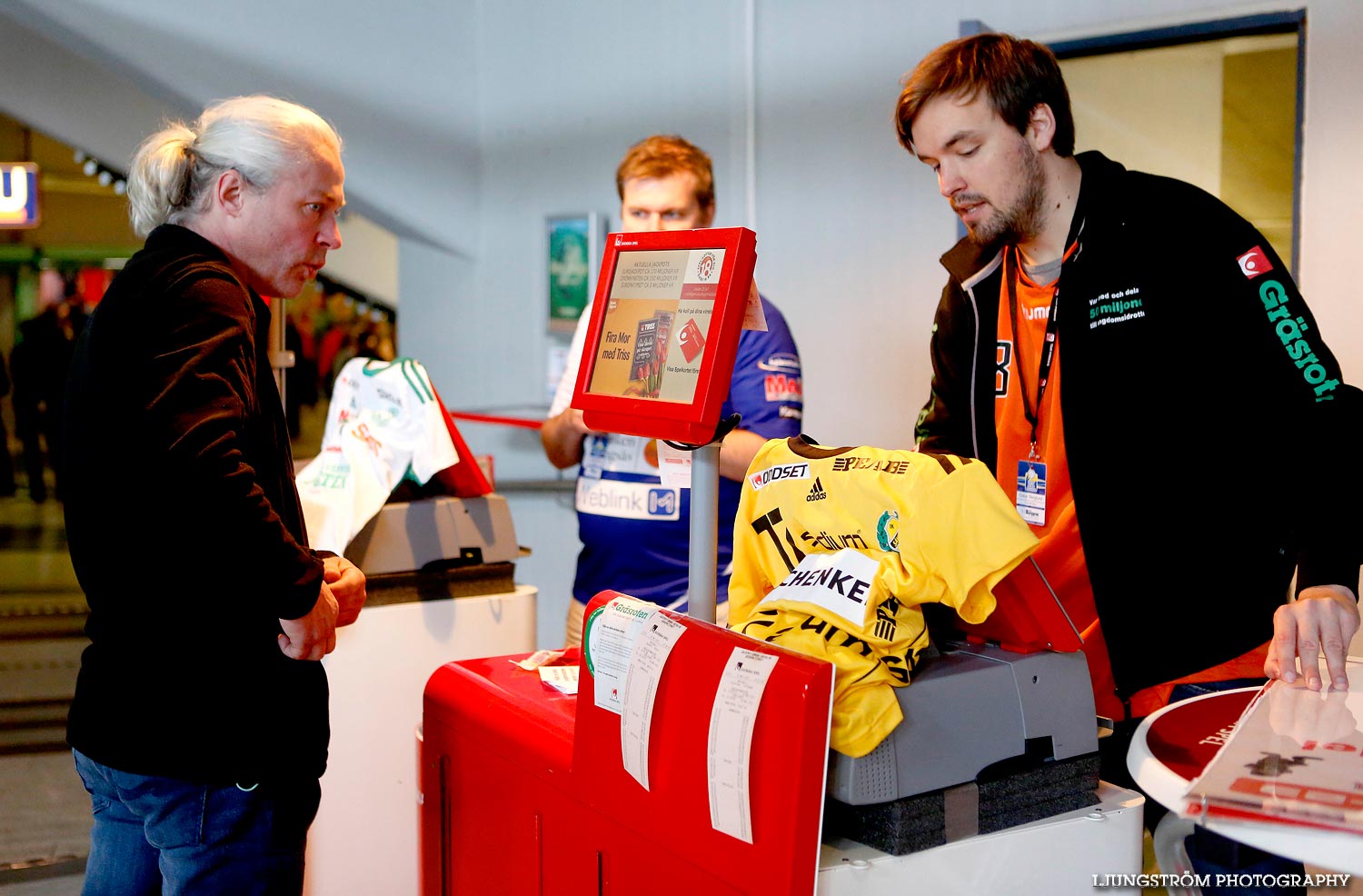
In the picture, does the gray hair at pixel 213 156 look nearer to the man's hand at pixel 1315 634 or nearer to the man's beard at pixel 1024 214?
the man's beard at pixel 1024 214

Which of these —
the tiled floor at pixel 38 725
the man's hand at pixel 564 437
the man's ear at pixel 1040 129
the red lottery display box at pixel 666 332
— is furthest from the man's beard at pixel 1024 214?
the tiled floor at pixel 38 725

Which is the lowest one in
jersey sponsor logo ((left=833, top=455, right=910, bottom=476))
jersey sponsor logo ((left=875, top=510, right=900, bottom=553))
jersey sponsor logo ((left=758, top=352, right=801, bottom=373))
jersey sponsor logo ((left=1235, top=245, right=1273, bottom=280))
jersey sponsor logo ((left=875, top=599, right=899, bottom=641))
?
jersey sponsor logo ((left=875, top=599, right=899, bottom=641))

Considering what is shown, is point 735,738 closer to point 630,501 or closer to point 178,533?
point 178,533

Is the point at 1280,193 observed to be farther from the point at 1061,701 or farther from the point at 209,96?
the point at 209,96

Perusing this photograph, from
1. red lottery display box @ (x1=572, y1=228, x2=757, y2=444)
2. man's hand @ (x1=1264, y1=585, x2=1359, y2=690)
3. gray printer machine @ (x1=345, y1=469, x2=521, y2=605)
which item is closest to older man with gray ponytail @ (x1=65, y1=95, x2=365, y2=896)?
red lottery display box @ (x1=572, y1=228, x2=757, y2=444)

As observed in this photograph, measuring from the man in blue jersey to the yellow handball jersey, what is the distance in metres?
0.93

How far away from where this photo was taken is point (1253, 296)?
1.68 m

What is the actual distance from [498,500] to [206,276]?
1.30 m

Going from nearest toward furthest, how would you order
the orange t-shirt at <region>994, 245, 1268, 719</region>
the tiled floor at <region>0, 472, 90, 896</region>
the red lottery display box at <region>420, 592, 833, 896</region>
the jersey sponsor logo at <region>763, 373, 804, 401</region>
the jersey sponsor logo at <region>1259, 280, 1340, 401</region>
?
the red lottery display box at <region>420, 592, 833, 896</region> < the jersey sponsor logo at <region>1259, 280, 1340, 401</region> < the orange t-shirt at <region>994, 245, 1268, 719</region> < the jersey sponsor logo at <region>763, 373, 804, 401</region> < the tiled floor at <region>0, 472, 90, 896</region>

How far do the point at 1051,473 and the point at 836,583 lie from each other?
65 centimetres

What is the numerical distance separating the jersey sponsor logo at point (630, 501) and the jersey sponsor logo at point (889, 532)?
3.59 ft

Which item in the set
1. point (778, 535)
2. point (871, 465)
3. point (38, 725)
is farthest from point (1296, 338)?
point (38, 725)

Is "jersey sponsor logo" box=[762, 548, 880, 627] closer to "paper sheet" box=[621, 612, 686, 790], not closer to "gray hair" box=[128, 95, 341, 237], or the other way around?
"paper sheet" box=[621, 612, 686, 790]

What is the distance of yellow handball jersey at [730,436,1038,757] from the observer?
4.22 ft
